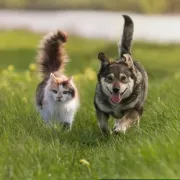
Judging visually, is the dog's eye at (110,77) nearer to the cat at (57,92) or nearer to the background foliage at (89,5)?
the cat at (57,92)

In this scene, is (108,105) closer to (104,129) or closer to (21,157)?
(104,129)

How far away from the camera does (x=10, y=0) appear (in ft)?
84.9

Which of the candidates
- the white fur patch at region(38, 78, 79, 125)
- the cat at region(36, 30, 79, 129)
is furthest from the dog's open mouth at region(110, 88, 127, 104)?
the white fur patch at region(38, 78, 79, 125)

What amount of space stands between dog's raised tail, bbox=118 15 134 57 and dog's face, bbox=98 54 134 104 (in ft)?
2.29

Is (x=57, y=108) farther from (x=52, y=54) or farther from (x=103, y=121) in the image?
(x=52, y=54)

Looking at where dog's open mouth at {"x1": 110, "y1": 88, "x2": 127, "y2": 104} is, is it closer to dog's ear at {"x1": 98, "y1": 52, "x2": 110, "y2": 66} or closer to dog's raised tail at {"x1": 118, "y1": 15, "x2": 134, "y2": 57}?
dog's ear at {"x1": 98, "y1": 52, "x2": 110, "y2": 66}

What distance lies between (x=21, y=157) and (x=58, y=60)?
3.40 m

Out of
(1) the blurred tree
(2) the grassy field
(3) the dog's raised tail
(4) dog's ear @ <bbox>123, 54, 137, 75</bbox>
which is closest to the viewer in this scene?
(2) the grassy field

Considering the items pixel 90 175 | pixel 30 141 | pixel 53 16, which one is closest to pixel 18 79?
pixel 30 141

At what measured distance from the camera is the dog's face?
22.3 ft

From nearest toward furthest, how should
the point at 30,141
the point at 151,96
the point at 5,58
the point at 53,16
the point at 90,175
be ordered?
1. the point at 90,175
2. the point at 30,141
3. the point at 151,96
4. the point at 5,58
5. the point at 53,16

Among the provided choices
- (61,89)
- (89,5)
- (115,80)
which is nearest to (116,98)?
(115,80)

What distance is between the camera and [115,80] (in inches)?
268

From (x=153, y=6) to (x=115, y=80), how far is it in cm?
1693
